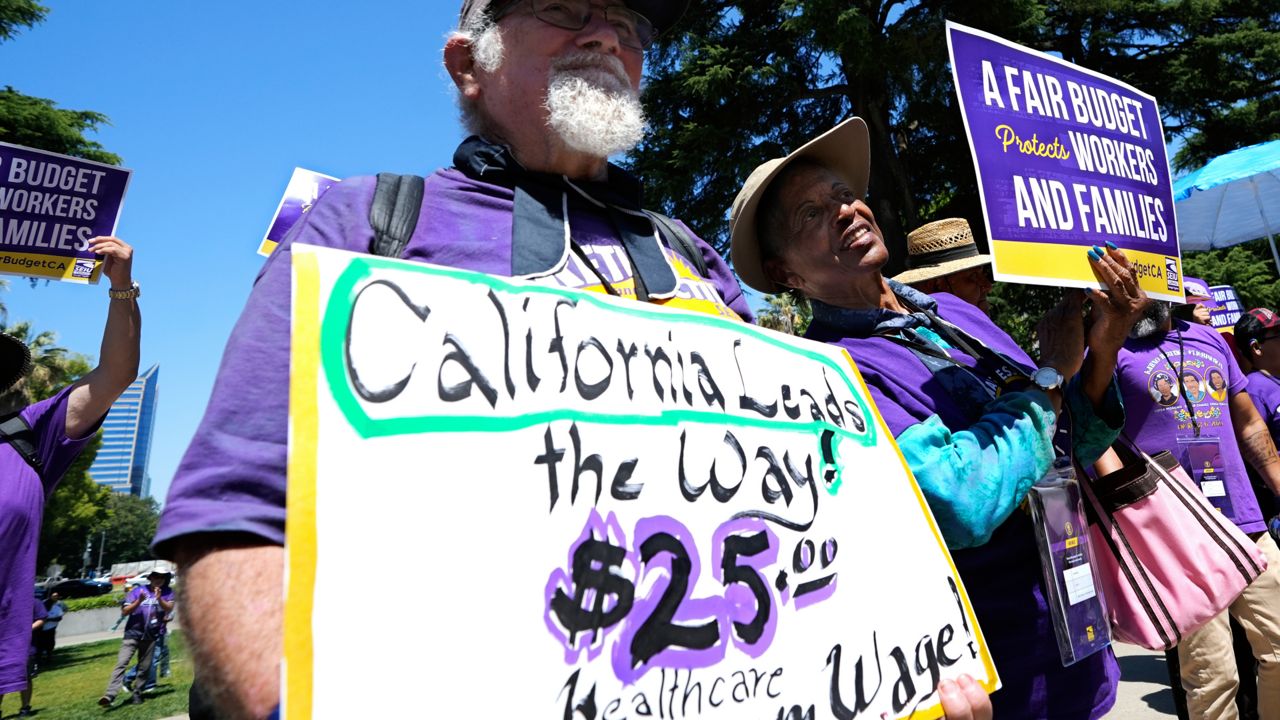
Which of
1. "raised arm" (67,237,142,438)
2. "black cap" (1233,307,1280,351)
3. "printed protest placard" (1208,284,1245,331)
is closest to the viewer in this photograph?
"raised arm" (67,237,142,438)

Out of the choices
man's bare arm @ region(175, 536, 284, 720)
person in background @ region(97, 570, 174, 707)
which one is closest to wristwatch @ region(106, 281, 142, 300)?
man's bare arm @ region(175, 536, 284, 720)

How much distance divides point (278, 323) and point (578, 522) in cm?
45

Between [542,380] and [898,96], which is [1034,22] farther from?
[542,380]

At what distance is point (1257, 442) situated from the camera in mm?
4027

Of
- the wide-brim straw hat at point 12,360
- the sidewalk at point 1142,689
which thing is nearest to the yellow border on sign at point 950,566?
the wide-brim straw hat at point 12,360

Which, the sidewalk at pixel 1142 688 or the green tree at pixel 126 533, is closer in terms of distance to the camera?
the sidewalk at pixel 1142 688

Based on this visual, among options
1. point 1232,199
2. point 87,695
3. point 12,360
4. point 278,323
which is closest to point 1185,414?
point 278,323

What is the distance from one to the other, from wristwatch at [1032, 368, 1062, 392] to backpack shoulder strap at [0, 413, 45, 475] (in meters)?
3.06

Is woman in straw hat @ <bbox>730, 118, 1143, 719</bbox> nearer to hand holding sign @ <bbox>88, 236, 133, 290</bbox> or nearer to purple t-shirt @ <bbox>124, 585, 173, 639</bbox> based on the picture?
hand holding sign @ <bbox>88, 236, 133, 290</bbox>

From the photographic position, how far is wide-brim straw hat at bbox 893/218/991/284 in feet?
12.1

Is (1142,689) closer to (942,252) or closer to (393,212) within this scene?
(942,252)

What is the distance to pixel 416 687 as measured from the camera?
750 millimetres

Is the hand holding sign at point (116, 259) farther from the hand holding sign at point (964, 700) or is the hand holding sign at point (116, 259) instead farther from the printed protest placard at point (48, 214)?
the hand holding sign at point (964, 700)

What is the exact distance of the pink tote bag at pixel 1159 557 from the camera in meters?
1.97
